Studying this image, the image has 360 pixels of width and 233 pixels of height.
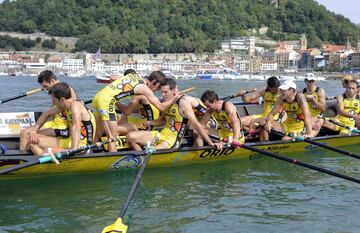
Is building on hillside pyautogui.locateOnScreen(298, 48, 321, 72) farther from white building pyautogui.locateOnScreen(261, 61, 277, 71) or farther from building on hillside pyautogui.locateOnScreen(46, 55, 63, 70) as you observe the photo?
building on hillside pyautogui.locateOnScreen(46, 55, 63, 70)

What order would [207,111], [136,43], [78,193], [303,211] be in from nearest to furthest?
1. [303,211]
2. [78,193]
3. [207,111]
4. [136,43]

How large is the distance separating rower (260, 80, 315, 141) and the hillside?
14806cm

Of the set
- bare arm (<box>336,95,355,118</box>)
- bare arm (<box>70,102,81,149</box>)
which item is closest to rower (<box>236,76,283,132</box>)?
bare arm (<box>336,95,355,118</box>)

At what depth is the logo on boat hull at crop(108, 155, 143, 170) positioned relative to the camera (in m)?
9.17

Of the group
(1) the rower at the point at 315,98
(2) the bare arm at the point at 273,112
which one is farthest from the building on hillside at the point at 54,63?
(2) the bare arm at the point at 273,112

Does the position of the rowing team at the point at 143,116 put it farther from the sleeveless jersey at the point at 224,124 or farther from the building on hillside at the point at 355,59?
the building on hillside at the point at 355,59

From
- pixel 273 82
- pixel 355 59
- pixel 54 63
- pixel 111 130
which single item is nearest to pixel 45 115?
pixel 111 130

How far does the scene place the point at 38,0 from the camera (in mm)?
177125

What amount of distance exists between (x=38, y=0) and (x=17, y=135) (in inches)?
6954

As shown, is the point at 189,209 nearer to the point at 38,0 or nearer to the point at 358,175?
the point at 358,175

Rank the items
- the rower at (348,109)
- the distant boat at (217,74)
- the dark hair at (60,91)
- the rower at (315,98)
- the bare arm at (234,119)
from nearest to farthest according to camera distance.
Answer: the dark hair at (60,91), the bare arm at (234,119), the rower at (315,98), the rower at (348,109), the distant boat at (217,74)

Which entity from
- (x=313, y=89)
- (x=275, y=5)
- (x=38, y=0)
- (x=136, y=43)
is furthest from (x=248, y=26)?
(x=313, y=89)

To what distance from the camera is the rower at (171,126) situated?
9141mm

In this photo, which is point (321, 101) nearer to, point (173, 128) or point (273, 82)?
point (273, 82)
